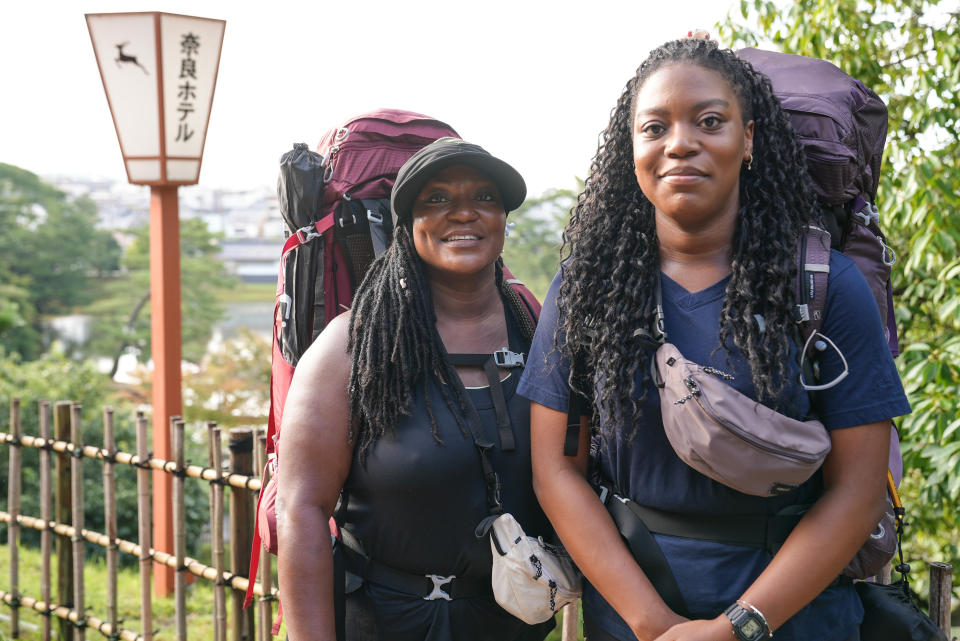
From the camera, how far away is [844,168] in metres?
1.60

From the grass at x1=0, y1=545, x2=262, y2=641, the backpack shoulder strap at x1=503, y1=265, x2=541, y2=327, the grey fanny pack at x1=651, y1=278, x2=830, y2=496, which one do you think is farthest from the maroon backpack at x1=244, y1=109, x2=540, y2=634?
the grass at x1=0, y1=545, x2=262, y2=641

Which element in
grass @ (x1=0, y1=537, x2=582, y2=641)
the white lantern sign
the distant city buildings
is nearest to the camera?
grass @ (x1=0, y1=537, x2=582, y2=641)

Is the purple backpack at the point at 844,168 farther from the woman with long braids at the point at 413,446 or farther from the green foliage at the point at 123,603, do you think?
the green foliage at the point at 123,603

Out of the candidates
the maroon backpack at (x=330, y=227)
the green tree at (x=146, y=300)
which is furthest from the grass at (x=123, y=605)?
the green tree at (x=146, y=300)

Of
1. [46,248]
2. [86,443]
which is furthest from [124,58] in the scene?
[46,248]

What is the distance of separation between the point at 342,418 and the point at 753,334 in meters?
0.87

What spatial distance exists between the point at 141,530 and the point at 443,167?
2809 millimetres

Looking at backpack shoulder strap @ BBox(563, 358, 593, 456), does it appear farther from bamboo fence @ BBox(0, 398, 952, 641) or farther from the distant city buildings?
the distant city buildings

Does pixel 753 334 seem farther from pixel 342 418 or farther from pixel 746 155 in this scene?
pixel 342 418

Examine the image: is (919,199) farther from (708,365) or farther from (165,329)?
(165,329)

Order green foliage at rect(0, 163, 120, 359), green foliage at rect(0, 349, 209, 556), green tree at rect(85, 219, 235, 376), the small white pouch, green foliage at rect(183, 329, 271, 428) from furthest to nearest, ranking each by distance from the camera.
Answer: green foliage at rect(0, 163, 120, 359), green tree at rect(85, 219, 235, 376), green foliage at rect(183, 329, 271, 428), green foliage at rect(0, 349, 209, 556), the small white pouch

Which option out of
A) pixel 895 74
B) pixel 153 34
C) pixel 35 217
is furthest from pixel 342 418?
pixel 35 217

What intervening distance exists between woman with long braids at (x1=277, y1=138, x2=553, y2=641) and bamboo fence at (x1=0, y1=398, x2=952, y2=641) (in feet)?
2.40

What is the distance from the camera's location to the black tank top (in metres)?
1.83
